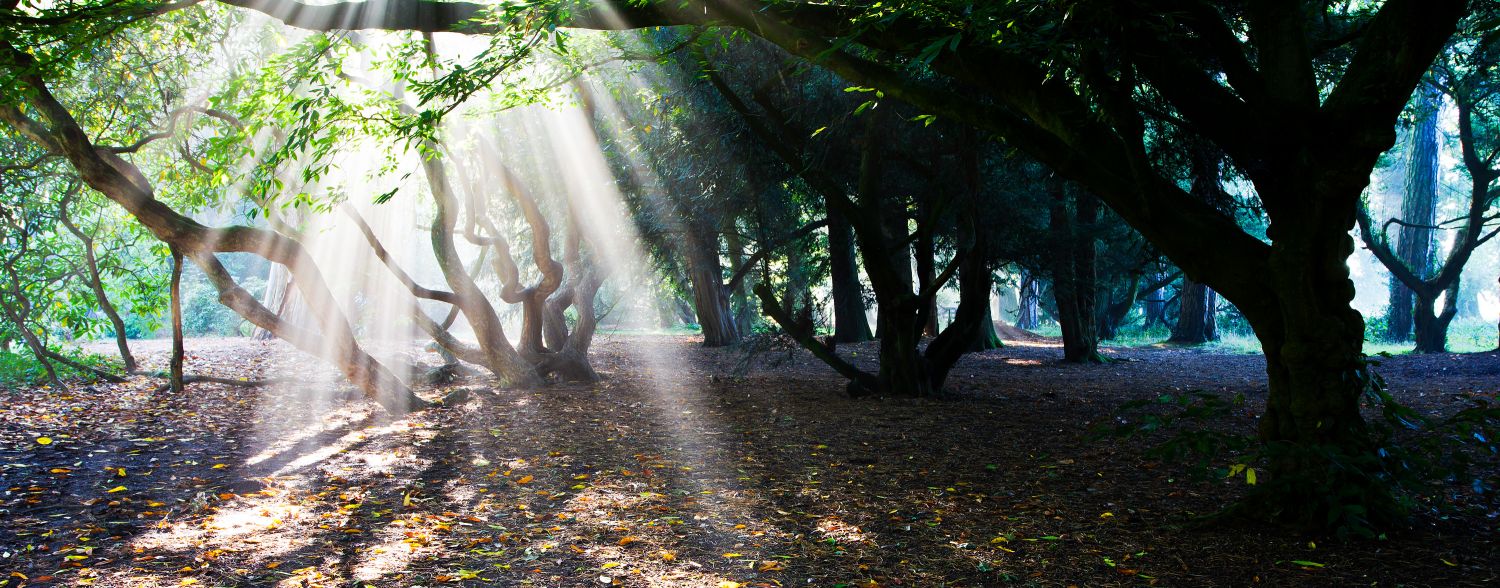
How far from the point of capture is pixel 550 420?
790 cm

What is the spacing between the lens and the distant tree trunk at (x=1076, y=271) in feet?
35.5

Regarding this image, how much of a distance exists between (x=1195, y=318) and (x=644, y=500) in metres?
17.1

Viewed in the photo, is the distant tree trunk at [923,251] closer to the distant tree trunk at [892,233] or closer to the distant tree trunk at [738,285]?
the distant tree trunk at [892,233]

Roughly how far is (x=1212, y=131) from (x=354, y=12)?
14.2 feet

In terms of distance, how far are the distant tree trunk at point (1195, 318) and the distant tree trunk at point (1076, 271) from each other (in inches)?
223

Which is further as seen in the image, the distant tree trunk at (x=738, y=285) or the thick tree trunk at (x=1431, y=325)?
the thick tree trunk at (x=1431, y=325)

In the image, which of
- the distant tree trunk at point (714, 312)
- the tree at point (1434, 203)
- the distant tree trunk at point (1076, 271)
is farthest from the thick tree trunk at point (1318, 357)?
the distant tree trunk at point (714, 312)

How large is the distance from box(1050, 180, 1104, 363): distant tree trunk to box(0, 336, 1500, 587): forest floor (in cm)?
233

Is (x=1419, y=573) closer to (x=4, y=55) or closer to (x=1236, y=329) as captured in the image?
(x=4, y=55)

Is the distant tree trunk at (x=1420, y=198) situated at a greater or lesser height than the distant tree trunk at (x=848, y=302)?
greater

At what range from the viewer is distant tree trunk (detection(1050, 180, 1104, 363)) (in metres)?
10.8

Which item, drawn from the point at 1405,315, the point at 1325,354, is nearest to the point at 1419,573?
the point at 1325,354

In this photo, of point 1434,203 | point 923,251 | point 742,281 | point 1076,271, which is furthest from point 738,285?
point 1434,203

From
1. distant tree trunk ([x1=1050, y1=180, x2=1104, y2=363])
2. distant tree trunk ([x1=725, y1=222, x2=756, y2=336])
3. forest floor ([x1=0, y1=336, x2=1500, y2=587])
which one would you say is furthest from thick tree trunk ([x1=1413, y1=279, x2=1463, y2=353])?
distant tree trunk ([x1=725, y1=222, x2=756, y2=336])
